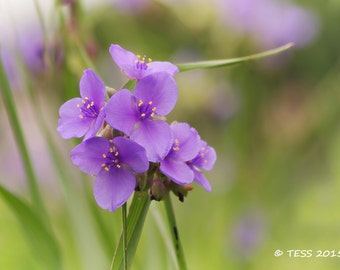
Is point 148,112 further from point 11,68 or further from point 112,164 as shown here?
point 11,68

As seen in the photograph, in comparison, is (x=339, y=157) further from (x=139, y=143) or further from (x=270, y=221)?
(x=139, y=143)

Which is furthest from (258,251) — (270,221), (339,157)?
(339,157)

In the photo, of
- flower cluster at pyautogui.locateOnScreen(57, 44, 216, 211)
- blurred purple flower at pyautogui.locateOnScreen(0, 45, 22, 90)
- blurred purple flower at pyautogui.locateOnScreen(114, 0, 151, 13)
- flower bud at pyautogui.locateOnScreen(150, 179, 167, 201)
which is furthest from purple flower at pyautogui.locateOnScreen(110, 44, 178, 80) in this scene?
blurred purple flower at pyautogui.locateOnScreen(114, 0, 151, 13)

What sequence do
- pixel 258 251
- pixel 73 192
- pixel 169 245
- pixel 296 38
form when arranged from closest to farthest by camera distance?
pixel 169 245
pixel 73 192
pixel 258 251
pixel 296 38

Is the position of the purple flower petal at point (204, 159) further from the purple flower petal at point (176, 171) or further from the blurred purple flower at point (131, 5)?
the blurred purple flower at point (131, 5)

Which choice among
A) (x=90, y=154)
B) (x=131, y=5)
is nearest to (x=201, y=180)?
(x=90, y=154)

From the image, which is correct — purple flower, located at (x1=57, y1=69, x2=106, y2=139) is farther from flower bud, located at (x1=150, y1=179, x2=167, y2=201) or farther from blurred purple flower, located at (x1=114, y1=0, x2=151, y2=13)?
blurred purple flower, located at (x1=114, y1=0, x2=151, y2=13)
